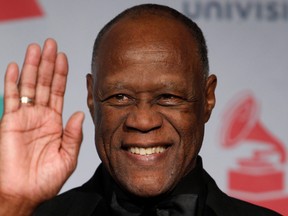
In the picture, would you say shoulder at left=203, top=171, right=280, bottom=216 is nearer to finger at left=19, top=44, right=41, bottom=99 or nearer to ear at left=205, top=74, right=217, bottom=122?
ear at left=205, top=74, right=217, bottom=122

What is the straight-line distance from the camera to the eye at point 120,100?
77.7 inches

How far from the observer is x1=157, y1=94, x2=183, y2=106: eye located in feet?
6.46

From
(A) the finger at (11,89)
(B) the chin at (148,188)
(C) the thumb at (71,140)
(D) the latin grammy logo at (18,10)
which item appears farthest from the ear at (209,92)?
(D) the latin grammy logo at (18,10)

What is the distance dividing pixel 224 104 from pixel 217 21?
0.30 metres

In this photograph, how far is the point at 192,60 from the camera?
2037 mm

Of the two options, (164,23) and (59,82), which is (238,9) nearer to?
(164,23)

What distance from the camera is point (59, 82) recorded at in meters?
1.88

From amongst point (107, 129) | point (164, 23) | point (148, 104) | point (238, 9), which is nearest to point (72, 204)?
point (107, 129)

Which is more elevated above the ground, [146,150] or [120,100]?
[120,100]

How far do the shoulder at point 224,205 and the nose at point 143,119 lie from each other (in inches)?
11.9

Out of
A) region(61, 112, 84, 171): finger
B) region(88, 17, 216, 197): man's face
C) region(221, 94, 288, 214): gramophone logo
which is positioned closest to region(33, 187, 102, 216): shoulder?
Answer: region(88, 17, 216, 197): man's face

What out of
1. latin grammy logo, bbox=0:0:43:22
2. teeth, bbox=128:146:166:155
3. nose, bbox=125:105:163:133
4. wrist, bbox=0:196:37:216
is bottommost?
wrist, bbox=0:196:37:216

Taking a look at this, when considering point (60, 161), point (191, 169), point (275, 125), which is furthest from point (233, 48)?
point (60, 161)

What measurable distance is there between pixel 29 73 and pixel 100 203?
44 cm
